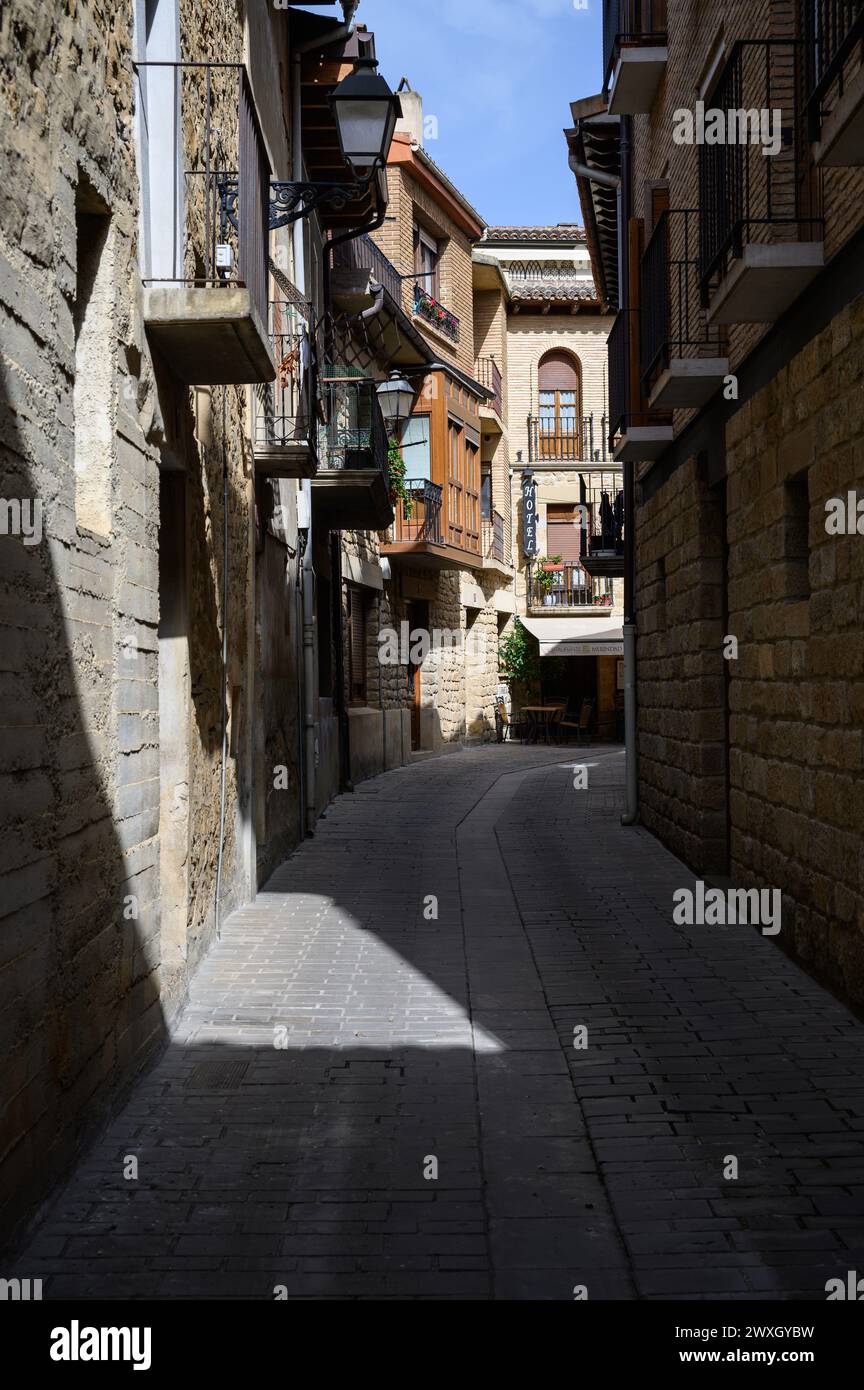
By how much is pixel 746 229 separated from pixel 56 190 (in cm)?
540

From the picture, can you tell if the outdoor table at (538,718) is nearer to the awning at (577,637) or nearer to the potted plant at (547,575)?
the awning at (577,637)

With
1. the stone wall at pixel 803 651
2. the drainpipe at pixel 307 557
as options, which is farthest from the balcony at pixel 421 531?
the stone wall at pixel 803 651

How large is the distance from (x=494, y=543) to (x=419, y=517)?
24.9 feet

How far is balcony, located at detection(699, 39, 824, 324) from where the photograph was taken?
705 cm

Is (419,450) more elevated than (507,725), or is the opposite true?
(419,450)

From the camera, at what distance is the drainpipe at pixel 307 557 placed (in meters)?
13.9

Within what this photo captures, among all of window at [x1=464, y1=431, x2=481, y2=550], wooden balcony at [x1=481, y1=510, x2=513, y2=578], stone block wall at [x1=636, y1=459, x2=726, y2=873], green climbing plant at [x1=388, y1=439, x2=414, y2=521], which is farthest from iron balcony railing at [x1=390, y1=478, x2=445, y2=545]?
Answer: stone block wall at [x1=636, y1=459, x2=726, y2=873]

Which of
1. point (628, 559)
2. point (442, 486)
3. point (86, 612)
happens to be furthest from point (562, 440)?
point (86, 612)

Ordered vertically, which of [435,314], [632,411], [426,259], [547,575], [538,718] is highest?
[426,259]

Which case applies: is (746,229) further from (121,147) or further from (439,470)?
(439,470)

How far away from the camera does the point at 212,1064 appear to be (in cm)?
583

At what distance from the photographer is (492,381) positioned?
31750 mm

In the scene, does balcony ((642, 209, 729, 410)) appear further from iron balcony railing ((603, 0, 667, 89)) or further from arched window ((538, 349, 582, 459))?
arched window ((538, 349, 582, 459))

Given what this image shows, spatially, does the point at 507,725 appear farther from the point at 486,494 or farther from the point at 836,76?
the point at 836,76
